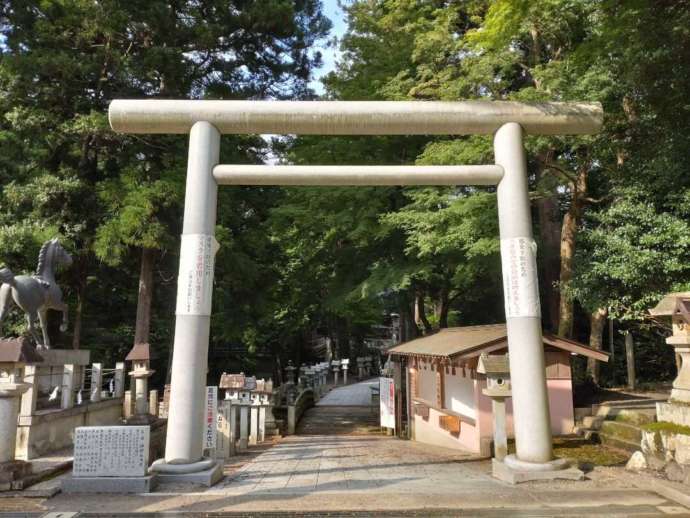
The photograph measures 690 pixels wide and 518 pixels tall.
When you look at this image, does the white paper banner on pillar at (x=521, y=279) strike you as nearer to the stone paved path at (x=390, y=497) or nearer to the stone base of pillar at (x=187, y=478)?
the stone paved path at (x=390, y=497)

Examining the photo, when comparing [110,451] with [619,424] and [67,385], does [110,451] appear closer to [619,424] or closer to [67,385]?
[67,385]

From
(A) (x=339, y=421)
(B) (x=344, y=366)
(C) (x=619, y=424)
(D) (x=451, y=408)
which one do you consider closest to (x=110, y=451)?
(C) (x=619, y=424)

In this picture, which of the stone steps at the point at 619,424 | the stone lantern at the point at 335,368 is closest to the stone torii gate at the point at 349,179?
the stone steps at the point at 619,424

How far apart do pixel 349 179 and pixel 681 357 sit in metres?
6.23

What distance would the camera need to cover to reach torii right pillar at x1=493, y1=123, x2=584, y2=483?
682 cm

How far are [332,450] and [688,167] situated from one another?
9794 mm

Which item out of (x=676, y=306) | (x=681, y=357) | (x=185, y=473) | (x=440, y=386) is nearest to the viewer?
(x=185, y=473)

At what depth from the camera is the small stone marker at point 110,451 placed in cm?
646

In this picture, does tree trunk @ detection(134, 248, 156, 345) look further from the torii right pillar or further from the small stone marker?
the torii right pillar

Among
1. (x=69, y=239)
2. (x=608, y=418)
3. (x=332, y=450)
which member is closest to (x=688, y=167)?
(x=608, y=418)

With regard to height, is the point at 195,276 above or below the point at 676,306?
above

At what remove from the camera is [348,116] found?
763 centimetres

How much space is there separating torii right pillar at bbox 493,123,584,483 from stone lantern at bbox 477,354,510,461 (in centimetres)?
64

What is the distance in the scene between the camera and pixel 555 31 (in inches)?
546
